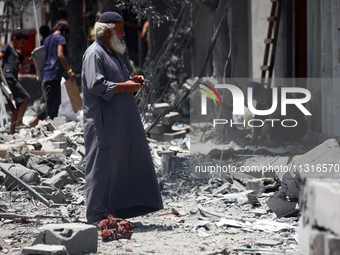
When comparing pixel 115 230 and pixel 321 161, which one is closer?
pixel 115 230

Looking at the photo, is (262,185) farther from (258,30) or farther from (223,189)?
(258,30)

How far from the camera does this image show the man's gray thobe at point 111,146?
18.3 ft

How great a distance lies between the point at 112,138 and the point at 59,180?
2.02 m

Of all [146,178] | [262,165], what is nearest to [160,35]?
[262,165]

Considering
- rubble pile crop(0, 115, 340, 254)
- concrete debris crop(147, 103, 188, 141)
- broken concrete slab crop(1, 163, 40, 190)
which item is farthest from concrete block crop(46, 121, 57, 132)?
broken concrete slab crop(1, 163, 40, 190)

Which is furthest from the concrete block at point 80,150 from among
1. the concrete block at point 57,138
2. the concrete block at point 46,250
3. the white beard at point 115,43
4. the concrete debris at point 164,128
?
the concrete block at point 46,250

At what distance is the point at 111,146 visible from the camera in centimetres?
562

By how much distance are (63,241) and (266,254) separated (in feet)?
4.89

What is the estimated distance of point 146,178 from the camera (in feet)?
19.1

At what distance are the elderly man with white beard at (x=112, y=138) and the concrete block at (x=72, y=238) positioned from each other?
2.41 feet

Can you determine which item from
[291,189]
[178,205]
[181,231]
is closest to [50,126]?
[178,205]

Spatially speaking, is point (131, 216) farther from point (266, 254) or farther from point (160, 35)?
point (160, 35)

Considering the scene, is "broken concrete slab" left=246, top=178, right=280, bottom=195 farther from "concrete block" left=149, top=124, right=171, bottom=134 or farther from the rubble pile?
"concrete block" left=149, top=124, right=171, bottom=134

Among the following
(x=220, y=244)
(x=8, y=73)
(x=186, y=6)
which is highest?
(x=186, y=6)
